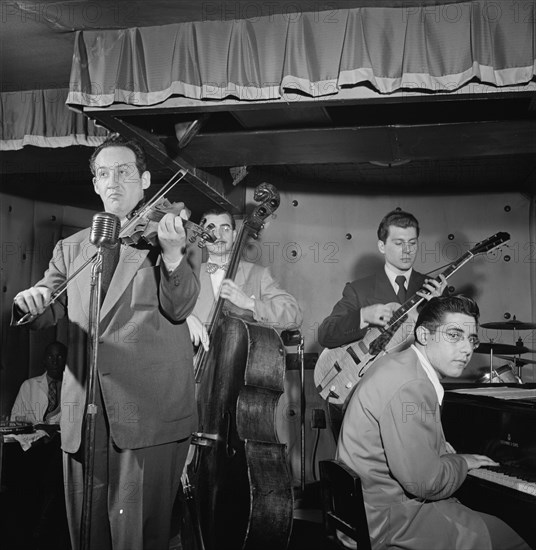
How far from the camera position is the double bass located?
10.1ft

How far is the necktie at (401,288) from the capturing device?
4.11 meters

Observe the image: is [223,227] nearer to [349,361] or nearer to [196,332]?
[196,332]

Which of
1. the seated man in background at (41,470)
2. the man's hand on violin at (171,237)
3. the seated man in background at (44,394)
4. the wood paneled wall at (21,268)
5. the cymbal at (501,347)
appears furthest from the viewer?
the wood paneled wall at (21,268)

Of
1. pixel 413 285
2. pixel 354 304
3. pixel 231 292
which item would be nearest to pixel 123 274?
pixel 231 292

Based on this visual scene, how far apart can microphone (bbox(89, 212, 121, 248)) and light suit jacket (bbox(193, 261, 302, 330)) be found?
1639 mm

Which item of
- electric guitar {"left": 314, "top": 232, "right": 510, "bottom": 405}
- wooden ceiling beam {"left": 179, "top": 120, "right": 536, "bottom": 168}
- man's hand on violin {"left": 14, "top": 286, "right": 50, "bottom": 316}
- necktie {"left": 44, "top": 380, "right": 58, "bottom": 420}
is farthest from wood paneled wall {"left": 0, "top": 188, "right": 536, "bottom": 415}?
man's hand on violin {"left": 14, "top": 286, "right": 50, "bottom": 316}

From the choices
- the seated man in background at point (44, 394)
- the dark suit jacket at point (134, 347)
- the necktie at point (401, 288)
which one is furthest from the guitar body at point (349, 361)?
the seated man in background at point (44, 394)

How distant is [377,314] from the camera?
380 centimetres

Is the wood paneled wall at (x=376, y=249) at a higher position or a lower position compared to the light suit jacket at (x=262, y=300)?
higher

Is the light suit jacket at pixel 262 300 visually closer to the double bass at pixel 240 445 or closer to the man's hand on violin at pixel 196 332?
the double bass at pixel 240 445

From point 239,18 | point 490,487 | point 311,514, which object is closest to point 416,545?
point 490,487

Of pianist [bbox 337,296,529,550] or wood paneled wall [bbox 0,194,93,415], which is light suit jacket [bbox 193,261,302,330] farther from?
wood paneled wall [bbox 0,194,93,415]

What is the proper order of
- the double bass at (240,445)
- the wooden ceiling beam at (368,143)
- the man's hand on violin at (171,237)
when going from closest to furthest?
the man's hand on violin at (171,237), the double bass at (240,445), the wooden ceiling beam at (368,143)

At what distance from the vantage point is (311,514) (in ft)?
16.9
